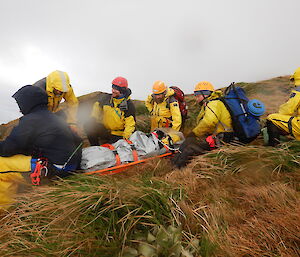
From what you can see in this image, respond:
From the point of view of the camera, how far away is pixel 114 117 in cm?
559

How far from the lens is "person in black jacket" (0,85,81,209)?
2914 millimetres

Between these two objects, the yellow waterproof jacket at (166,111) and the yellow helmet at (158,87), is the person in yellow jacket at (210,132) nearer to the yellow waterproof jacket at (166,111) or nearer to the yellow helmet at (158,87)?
the yellow waterproof jacket at (166,111)

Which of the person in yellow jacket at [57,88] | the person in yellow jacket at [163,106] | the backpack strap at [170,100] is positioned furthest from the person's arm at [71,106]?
the backpack strap at [170,100]

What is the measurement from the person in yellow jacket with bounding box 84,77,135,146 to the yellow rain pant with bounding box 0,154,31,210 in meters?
2.74

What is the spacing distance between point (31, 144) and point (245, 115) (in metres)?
3.86

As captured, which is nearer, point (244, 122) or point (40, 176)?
point (40, 176)

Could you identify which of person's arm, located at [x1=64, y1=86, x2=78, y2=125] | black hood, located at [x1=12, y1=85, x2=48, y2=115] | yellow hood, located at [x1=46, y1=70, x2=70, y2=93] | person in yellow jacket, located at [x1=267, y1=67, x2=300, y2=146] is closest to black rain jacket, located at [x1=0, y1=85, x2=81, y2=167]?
black hood, located at [x1=12, y1=85, x2=48, y2=115]

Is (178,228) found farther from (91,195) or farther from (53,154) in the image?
(53,154)

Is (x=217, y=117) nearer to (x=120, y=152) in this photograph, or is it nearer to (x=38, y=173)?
(x=120, y=152)

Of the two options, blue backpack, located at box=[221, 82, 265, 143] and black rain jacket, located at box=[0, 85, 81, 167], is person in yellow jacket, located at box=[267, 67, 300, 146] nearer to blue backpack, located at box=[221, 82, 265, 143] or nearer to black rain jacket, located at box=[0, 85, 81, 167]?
blue backpack, located at box=[221, 82, 265, 143]

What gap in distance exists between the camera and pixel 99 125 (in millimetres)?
5977

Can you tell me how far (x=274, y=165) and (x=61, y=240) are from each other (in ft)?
8.42

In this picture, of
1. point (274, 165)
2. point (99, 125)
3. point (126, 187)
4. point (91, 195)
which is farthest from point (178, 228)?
point (99, 125)

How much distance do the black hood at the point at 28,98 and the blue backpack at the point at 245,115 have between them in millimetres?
3454
